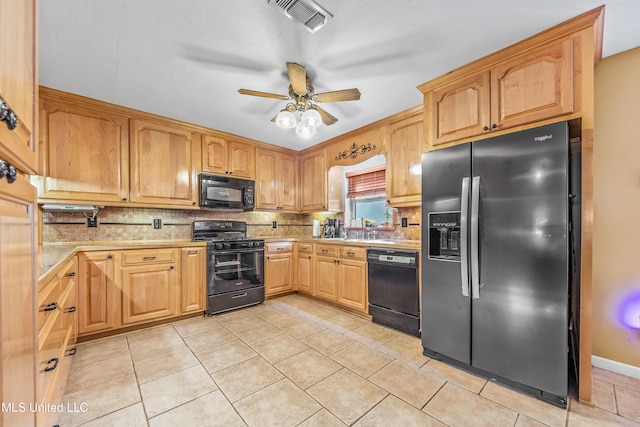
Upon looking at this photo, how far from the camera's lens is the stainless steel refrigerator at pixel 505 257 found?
63.7 inches

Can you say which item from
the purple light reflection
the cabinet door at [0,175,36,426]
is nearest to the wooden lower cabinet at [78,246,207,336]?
the cabinet door at [0,175,36,426]

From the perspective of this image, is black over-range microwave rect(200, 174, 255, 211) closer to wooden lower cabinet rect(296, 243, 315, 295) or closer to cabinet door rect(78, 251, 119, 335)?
wooden lower cabinet rect(296, 243, 315, 295)

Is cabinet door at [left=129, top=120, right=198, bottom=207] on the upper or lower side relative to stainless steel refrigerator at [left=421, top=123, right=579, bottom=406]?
upper

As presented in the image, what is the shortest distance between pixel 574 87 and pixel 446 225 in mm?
1139

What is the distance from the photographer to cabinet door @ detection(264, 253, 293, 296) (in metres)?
3.70

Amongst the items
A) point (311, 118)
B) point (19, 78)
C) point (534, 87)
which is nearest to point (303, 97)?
point (311, 118)

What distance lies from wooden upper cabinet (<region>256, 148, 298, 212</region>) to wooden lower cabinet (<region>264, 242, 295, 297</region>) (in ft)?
2.17

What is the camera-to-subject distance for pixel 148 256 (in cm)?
A: 276

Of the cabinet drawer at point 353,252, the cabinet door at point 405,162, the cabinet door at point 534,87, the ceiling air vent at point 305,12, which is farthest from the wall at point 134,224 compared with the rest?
the cabinet door at point 534,87

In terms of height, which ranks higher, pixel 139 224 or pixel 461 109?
pixel 461 109

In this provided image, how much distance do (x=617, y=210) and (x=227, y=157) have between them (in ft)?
12.9

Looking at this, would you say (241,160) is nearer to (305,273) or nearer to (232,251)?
(232,251)

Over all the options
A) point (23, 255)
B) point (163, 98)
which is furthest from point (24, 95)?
point (163, 98)

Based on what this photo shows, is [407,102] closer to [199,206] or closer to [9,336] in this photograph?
[199,206]
